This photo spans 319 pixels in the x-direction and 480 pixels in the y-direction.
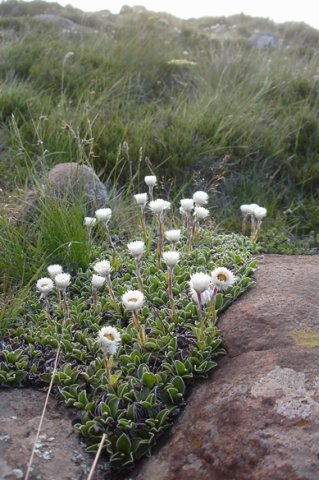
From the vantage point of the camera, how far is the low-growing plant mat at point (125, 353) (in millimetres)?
2135

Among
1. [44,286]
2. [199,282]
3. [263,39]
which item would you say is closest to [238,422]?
[199,282]

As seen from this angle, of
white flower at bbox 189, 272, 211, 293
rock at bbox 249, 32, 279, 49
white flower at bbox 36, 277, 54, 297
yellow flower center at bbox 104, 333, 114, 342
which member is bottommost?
white flower at bbox 36, 277, 54, 297

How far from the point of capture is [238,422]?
199cm

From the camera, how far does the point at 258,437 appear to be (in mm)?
1896

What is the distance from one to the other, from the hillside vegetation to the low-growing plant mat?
1080 mm

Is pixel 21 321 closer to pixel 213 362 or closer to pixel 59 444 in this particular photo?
pixel 59 444

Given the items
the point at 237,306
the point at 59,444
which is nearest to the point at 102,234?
the point at 237,306

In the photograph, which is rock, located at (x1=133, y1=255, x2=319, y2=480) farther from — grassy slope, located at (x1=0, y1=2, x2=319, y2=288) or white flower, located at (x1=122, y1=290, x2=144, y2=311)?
grassy slope, located at (x1=0, y1=2, x2=319, y2=288)

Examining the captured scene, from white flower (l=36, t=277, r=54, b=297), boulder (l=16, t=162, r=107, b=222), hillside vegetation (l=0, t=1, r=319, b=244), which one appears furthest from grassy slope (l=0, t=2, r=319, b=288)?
white flower (l=36, t=277, r=54, b=297)

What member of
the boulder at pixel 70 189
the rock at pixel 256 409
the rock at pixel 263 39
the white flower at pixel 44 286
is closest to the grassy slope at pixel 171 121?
the boulder at pixel 70 189

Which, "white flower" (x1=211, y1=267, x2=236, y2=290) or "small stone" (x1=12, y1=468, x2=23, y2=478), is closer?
"small stone" (x1=12, y1=468, x2=23, y2=478)

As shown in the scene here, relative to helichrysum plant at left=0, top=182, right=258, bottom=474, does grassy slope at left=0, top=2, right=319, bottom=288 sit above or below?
above

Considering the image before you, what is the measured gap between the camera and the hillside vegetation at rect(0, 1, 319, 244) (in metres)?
4.67

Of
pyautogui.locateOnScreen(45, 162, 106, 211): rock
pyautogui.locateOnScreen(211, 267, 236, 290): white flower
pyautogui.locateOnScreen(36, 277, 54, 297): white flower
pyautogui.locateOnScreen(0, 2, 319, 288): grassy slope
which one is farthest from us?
pyautogui.locateOnScreen(0, 2, 319, 288): grassy slope
